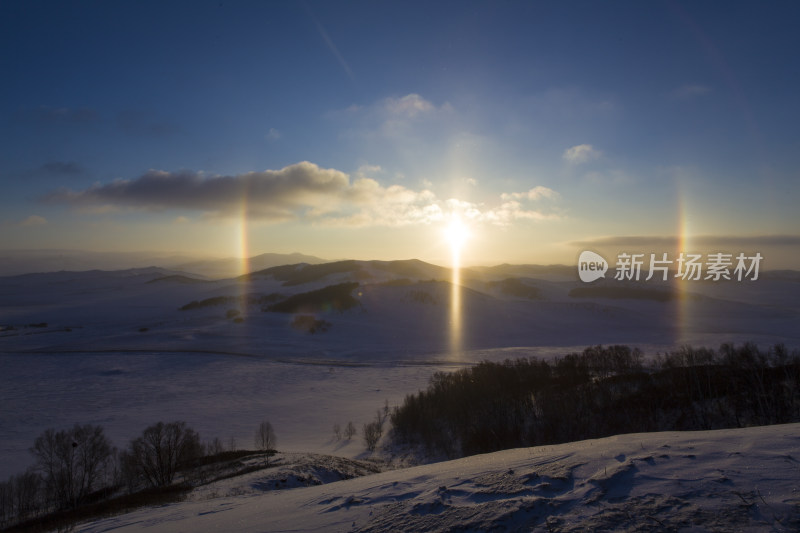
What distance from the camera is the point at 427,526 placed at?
598cm

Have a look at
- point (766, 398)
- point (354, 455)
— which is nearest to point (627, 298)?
point (766, 398)

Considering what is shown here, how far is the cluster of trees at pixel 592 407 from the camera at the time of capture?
21.9 m

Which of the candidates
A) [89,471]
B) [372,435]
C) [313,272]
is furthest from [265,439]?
[313,272]

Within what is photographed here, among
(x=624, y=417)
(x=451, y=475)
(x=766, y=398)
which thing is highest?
(x=451, y=475)

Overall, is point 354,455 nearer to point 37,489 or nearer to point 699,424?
point 37,489

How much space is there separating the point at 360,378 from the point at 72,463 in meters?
27.6

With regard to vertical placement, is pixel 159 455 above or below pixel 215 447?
above

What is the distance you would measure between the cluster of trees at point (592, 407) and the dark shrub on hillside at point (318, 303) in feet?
192

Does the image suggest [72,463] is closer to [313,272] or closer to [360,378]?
[360,378]

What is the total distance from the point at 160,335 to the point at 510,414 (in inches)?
2364

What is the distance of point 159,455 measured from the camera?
21.0 meters

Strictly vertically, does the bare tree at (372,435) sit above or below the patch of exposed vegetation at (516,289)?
below

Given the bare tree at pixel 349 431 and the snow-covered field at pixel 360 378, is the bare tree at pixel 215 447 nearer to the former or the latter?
the snow-covered field at pixel 360 378

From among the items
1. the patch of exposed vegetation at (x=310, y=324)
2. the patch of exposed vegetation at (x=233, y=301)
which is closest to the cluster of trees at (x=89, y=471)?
the patch of exposed vegetation at (x=310, y=324)
